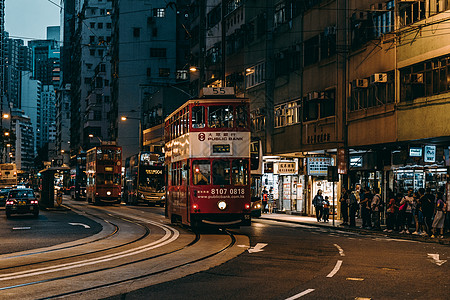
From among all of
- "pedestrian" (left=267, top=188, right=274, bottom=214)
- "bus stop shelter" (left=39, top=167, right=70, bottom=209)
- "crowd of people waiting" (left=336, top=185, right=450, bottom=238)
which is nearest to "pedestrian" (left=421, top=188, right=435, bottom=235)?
"crowd of people waiting" (left=336, top=185, right=450, bottom=238)

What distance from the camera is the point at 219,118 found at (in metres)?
22.3

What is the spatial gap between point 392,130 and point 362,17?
6.29 metres

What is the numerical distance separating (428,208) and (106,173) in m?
31.2

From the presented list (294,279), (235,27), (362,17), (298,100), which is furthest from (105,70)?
(294,279)

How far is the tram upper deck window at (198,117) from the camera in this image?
2223cm

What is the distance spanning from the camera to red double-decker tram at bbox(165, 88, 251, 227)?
22.0 meters

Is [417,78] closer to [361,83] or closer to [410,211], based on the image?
[361,83]

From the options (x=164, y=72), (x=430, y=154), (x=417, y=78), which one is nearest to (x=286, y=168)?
(x=430, y=154)

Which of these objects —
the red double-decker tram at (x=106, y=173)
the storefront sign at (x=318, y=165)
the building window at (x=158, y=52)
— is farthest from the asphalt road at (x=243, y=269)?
the building window at (x=158, y=52)

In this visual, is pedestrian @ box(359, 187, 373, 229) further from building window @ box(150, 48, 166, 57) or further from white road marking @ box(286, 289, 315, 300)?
building window @ box(150, 48, 166, 57)

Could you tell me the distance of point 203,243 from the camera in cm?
1981

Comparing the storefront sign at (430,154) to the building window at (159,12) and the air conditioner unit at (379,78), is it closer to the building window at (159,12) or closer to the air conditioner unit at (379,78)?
the air conditioner unit at (379,78)

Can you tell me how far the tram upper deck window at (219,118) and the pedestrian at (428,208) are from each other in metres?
8.34

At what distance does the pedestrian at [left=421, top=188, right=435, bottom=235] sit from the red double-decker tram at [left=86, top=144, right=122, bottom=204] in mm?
30554
